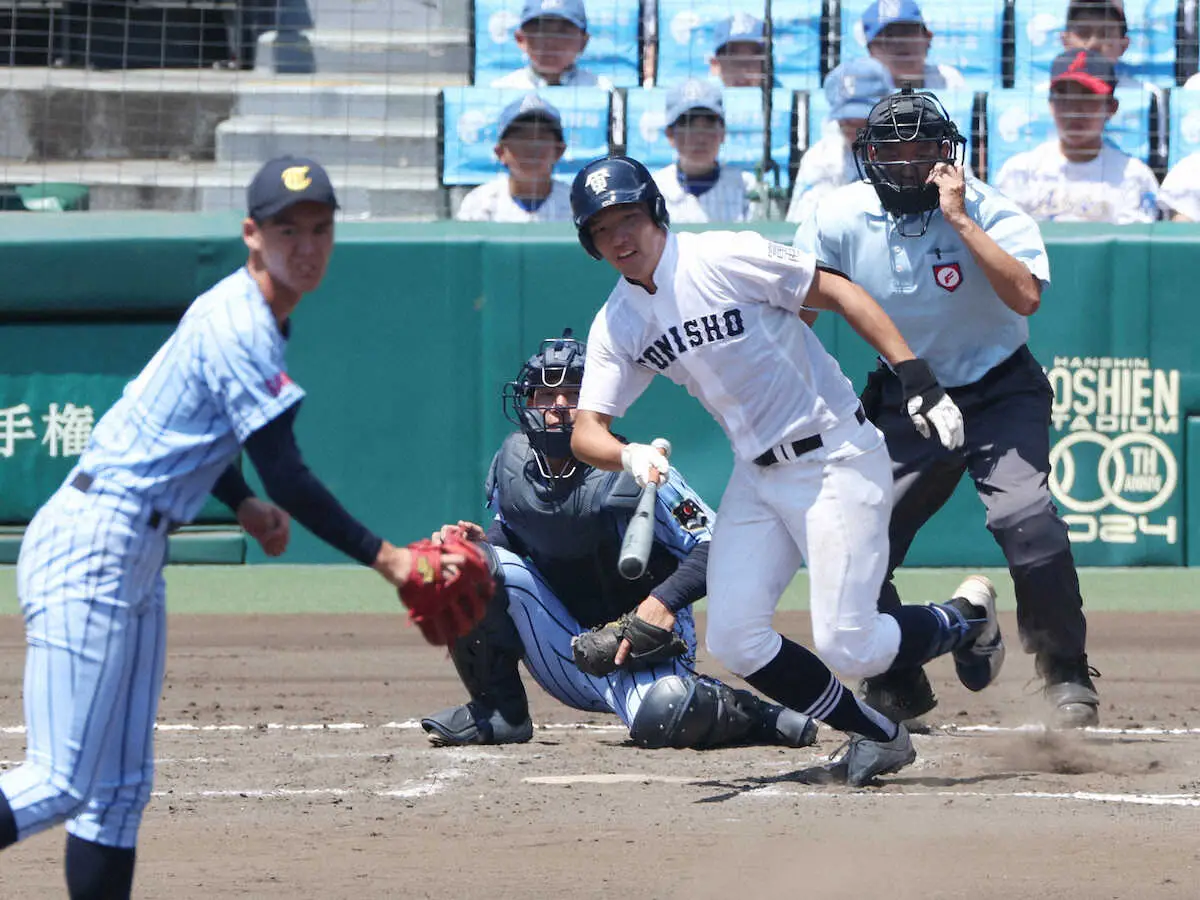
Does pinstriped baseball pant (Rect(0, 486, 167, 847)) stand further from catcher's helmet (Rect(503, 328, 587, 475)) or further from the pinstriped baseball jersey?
catcher's helmet (Rect(503, 328, 587, 475))

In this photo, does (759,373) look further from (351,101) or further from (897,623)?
(351,101)

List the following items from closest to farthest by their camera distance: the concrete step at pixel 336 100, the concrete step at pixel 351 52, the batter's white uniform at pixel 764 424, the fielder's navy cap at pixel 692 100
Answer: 1. the batter's white uniform at pixel 764 424
2. the fielder's navy cap at pixel 692 100
3. the concrete step at pixel 336 100
4. the concrete step at pixel 351 52

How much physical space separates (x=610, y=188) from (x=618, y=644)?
1356mm

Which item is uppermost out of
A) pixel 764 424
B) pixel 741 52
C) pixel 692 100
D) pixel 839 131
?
pixel 741 52

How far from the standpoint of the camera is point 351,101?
36.1ft

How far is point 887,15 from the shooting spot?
9.95 metres

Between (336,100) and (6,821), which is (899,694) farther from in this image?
(336,100)

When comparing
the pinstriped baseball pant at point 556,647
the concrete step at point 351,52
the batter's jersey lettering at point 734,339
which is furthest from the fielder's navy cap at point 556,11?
the batter's jersey lettering at point 734,339

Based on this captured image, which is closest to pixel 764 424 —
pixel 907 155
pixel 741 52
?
pixel 907 155

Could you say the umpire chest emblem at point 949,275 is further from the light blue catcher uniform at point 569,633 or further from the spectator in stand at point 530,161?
the spectator in stand at point 530,161

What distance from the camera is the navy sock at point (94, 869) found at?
10.8 feet

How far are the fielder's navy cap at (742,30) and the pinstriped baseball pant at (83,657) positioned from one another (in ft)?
25.4

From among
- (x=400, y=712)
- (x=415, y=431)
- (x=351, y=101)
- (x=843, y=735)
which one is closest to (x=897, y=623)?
(x=843, y=735)

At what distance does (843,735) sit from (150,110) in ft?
22.4
